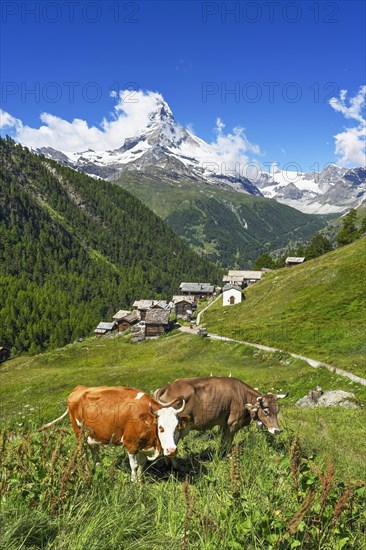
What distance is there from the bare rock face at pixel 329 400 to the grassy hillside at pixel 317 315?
870 centimetres

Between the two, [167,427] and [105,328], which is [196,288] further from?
[167,427]

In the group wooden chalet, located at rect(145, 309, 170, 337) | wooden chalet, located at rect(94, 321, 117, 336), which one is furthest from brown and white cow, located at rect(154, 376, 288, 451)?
wooden chalet, located at rect(94, 321, 117, 336)

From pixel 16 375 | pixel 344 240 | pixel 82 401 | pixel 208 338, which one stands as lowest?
pixel 16 375

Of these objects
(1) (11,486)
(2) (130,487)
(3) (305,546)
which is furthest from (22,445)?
(3) (305,546)

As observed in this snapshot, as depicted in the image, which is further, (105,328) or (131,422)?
(105,328)

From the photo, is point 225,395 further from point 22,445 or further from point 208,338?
point 208,338

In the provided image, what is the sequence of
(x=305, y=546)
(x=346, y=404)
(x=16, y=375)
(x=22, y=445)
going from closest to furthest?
(x=305, y=546), (x=22, y=445), (x=346, y=404), (x=16, y=375)

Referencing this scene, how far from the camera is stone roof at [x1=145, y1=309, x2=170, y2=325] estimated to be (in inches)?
3979

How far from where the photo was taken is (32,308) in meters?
163

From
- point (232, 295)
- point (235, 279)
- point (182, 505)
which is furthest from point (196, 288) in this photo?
point (182, 505)

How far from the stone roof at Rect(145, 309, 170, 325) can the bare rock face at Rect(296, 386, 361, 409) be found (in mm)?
72473

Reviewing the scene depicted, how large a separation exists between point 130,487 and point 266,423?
668 centimetres

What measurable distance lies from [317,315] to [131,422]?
56.4m

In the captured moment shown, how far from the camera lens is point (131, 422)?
31.7 feet
